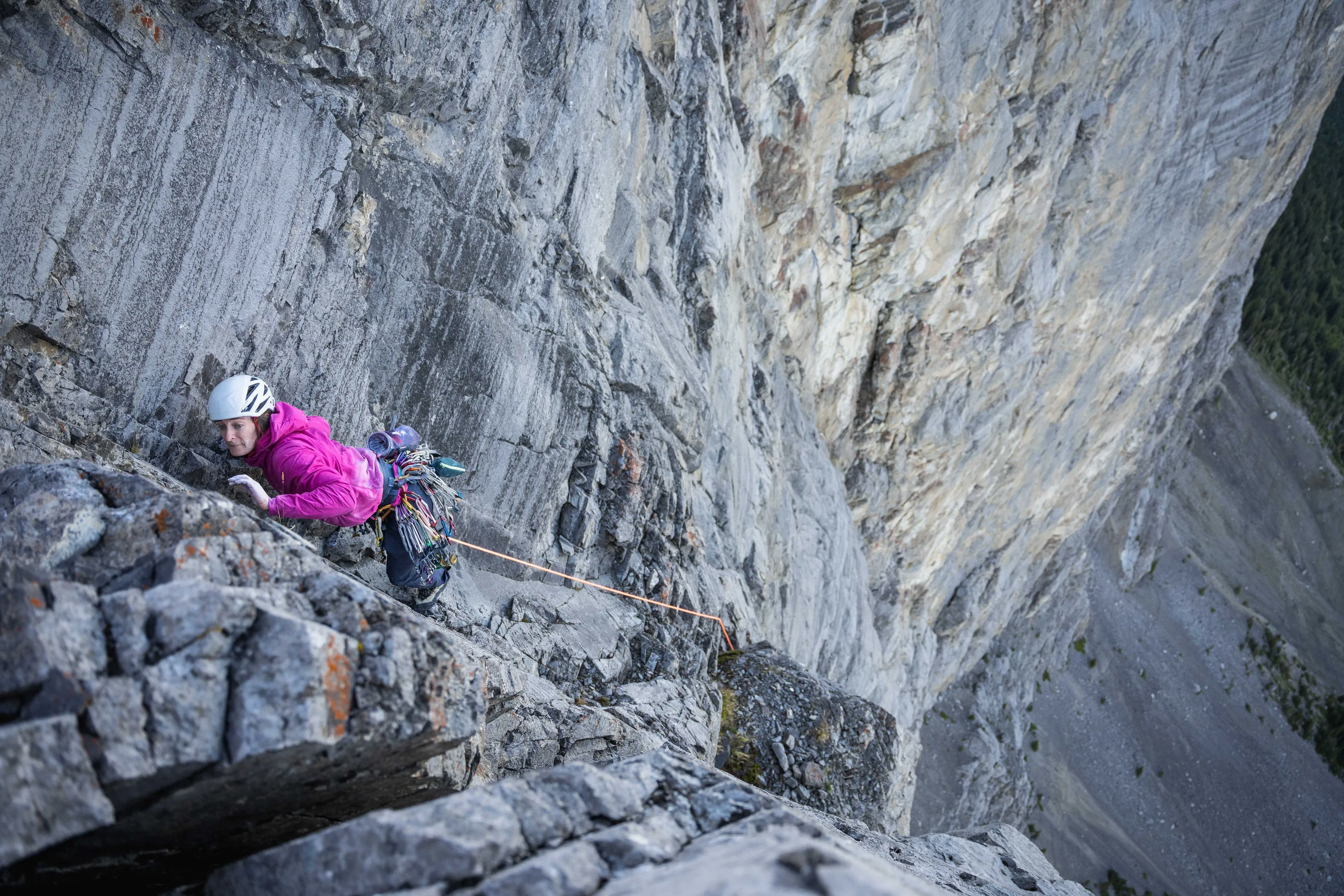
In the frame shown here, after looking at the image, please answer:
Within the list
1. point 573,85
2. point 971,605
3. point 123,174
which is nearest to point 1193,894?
point 971,605

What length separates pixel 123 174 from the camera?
6441mm

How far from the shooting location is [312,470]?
21.3ft

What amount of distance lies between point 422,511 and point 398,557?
478mm

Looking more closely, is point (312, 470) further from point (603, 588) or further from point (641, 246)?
point (641, 246)

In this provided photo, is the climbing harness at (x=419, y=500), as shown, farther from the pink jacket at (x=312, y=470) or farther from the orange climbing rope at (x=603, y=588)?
the pink jacket at (x=312, y=470)

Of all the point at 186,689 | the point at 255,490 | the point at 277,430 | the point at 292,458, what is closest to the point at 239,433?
the point at 277,430

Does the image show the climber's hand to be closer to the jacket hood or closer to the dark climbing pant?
the jacket hood

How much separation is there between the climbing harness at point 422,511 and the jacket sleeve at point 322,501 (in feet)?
2.57

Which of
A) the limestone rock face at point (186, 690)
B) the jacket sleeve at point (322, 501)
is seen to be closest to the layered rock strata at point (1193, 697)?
the jacket sleeve at point (322, 501)

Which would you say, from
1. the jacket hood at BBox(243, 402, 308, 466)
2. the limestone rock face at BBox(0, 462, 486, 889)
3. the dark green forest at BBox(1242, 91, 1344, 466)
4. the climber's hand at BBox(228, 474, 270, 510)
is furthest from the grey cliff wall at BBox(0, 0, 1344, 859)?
the dark green forest at BBox(1242, 91, 1344, 466)

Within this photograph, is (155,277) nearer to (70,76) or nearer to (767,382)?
(70,76)

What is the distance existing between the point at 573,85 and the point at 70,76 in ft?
17.6

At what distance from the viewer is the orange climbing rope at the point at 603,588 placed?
920 centimetres

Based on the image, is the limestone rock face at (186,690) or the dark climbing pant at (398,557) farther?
the dark climbing pant at (398,557)
